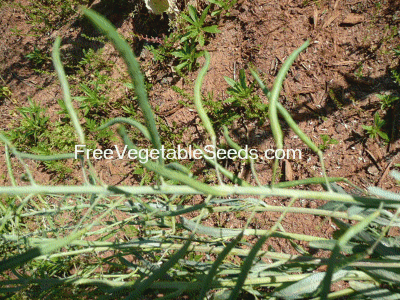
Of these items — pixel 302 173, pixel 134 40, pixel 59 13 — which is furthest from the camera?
pixel 59 13

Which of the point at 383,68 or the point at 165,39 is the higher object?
the point at 165,39

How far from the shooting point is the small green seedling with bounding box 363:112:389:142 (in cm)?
197

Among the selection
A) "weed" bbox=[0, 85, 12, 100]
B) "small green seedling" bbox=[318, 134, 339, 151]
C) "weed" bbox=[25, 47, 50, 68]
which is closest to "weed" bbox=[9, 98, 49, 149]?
"weed" bbox=[0, 85, 12, 100]

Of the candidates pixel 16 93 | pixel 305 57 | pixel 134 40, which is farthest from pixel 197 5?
pixel 16 93

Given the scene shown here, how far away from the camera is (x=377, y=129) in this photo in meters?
1.99

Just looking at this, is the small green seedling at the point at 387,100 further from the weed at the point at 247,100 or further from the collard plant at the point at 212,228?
the collard plant at the point at 212,228

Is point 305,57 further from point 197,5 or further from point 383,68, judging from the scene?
point 197,5

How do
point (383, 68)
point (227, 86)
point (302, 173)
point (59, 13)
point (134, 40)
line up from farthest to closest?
1. point (59, 13)
2. point (134, 40)
3. point (227, 86)
4. point (302, 173)
5. point (383, 68)

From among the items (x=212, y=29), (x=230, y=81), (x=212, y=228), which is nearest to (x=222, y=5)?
(x=212, y=29)

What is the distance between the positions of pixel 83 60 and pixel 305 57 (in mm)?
2088

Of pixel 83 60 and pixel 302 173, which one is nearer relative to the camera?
pixel 302 173

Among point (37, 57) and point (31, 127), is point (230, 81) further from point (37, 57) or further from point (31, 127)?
point (37, 57)

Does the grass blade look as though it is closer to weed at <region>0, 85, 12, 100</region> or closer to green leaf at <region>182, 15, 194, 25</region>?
green leaf at <region>182, 15, 194, 25</region>

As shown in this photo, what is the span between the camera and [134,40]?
2.88m
